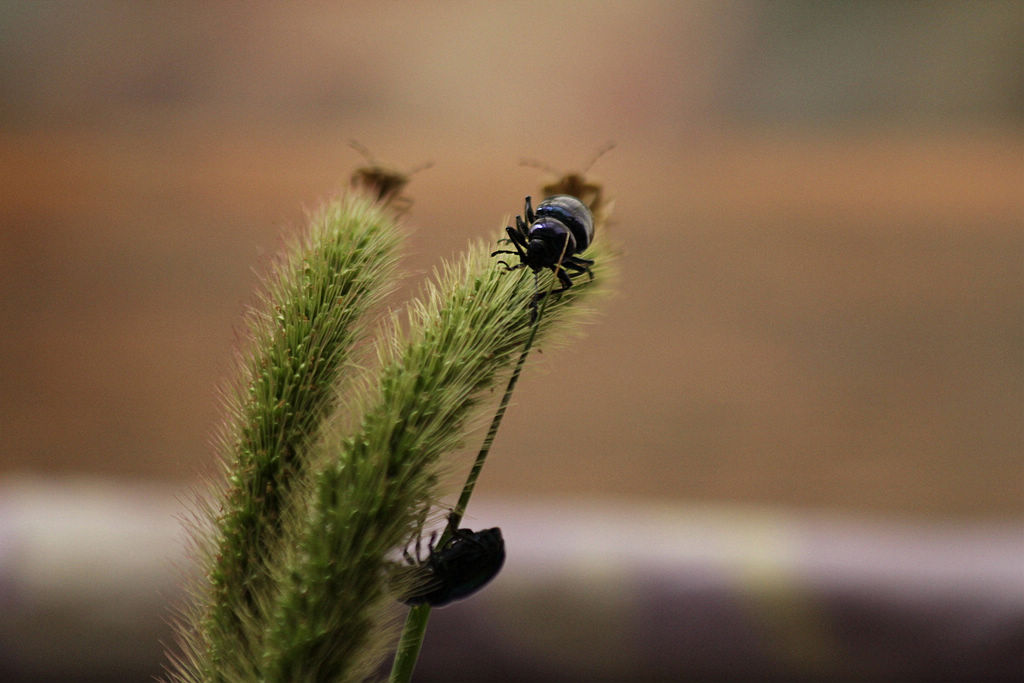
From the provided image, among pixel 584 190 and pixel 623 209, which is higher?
pixel 623 209

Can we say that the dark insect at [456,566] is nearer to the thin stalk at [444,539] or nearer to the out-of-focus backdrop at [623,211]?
the thin stalk at [444,539]

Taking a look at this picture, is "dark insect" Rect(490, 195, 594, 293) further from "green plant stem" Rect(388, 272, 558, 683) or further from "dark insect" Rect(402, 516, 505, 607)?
"dark insect" Rect(402, 516, 505, 607)

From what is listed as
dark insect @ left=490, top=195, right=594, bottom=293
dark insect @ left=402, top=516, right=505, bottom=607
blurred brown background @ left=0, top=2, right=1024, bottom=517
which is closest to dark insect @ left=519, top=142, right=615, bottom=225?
dark insect @ left=490, top=195, right=594, bottom=293

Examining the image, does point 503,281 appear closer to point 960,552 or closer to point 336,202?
point 336,202

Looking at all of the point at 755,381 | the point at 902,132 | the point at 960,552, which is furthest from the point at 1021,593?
the point at 902,132

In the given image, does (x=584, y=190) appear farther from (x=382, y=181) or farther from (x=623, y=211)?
(x=623, y=211)

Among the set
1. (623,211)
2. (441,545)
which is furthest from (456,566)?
(623,211)

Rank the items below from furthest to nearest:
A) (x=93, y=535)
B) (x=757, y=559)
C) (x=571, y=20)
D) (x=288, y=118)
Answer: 1. (x=288, y=118)
2. (x=571, y=20)
3. (x=757, y=559)
4. (x=93, y=535)
